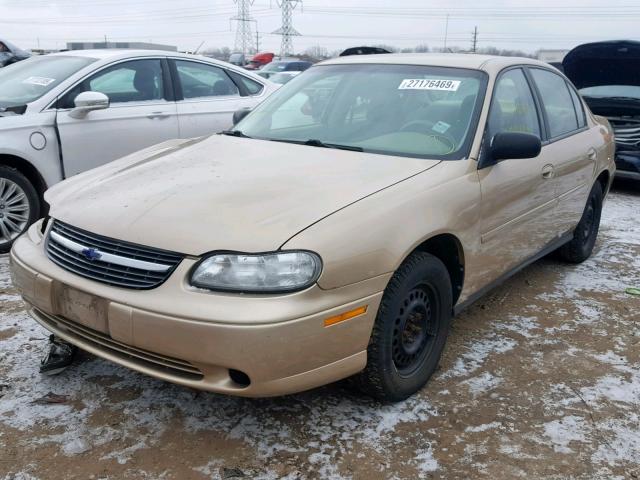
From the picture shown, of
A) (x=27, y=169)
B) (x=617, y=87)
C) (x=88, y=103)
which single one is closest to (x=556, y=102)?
(x=88, y=103)

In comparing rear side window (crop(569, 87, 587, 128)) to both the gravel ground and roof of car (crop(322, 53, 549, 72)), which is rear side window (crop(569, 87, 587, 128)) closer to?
roof of car (crop(322, 53, 549, 72))

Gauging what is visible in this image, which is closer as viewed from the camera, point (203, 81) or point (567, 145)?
point (567, 145)

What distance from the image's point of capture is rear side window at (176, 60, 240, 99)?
5824mm

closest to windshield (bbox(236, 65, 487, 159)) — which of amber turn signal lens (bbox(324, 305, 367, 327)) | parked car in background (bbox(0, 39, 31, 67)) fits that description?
amber turn signal lens (bbox(324, 305, 367, 327))

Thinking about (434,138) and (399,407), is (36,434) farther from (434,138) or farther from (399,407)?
(434,138)

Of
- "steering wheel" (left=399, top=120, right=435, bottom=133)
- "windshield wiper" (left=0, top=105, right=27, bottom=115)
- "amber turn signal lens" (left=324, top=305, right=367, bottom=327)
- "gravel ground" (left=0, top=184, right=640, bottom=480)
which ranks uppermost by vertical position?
"steering wheel" (left=399, top=120, right=435, bottom=133)

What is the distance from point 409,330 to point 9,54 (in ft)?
41.6

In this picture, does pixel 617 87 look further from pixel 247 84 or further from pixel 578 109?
pixel 247 84

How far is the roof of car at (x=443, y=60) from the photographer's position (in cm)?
364

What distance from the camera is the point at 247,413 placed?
110 inches

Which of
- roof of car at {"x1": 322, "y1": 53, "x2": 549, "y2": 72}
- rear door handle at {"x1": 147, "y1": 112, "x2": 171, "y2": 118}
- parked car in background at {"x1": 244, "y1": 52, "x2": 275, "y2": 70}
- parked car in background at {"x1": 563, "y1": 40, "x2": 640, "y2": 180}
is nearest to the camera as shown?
roof of car at {"x1": 322, "y1": 53, "x2": 549, "y2": 72}

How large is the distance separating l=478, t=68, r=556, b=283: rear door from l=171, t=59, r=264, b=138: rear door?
3.05 m

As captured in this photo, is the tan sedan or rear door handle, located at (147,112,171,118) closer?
the tan sedan

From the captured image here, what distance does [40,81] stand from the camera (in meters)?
5.13
